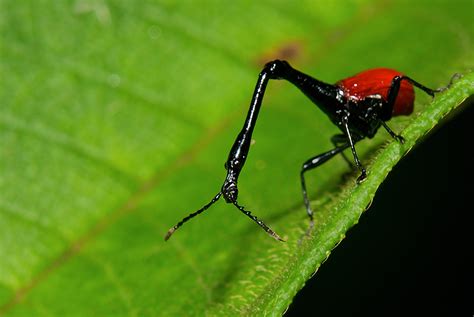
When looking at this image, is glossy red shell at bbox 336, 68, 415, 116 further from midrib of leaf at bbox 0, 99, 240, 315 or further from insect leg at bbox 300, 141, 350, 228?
midrib of leaf at bbox 0, 99, 240, 315

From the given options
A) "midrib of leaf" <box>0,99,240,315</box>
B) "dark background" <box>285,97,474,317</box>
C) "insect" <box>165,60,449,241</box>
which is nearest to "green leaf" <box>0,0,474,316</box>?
"midrib of leaf" <box>0,99,240,315</box>

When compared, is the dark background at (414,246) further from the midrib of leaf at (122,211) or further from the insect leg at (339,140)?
the midrib of leaf at (122,211)

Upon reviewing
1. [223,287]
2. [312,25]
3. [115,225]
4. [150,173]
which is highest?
[312,25]

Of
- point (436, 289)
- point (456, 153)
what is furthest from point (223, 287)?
point (456, 153)

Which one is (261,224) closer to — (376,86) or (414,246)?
(376,86)

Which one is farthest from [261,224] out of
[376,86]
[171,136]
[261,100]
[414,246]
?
[414,246]

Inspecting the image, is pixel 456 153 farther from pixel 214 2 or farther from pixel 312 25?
pixel 214 2
